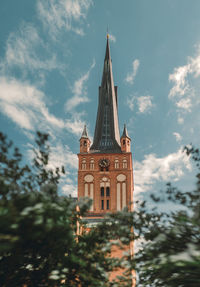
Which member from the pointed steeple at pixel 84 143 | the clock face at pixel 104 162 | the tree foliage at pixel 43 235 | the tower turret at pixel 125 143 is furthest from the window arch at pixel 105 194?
the tree foliage at pixel 43 235

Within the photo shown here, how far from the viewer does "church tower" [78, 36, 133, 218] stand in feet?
76.0

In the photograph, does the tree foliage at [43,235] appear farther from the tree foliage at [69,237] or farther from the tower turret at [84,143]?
the tower turret at [84,143]

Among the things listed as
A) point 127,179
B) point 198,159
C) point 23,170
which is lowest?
point 23,170

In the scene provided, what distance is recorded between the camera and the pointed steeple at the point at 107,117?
27073 mm

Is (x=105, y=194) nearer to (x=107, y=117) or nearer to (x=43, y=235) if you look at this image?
(x=107, y=117)

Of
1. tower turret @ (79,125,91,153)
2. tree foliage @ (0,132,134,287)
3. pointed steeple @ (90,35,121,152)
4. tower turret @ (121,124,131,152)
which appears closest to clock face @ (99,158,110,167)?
pointed steeple @ (90,35,121,152)

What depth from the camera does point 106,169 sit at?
24.8 m

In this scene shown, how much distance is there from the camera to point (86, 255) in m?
4.30

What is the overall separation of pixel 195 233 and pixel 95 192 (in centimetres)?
2046

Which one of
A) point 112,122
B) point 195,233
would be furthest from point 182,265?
point 112,122

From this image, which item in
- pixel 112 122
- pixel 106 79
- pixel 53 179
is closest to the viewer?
pixel 53 179

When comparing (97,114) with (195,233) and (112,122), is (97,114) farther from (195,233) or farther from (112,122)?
(195,233)

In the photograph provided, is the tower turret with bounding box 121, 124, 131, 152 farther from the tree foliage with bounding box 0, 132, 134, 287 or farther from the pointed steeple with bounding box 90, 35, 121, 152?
the tree foliage with bounding box 0, 132, 134, 287

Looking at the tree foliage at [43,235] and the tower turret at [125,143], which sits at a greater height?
the tower turret at [125,143]
